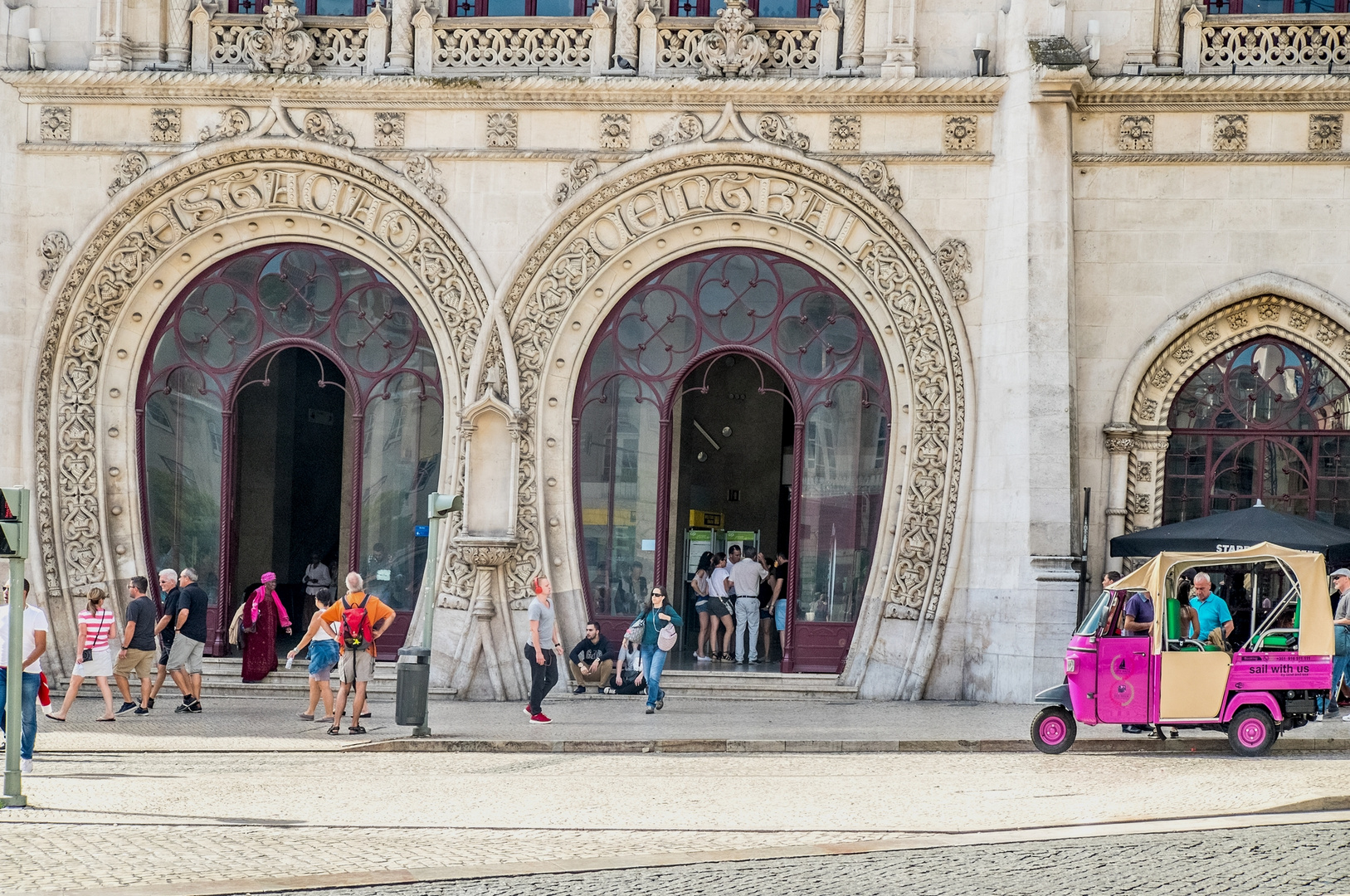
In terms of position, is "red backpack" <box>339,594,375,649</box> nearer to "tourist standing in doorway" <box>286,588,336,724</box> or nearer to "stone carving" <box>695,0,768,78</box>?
"tourist standing in doorway" <box>286,588,336,724</box>

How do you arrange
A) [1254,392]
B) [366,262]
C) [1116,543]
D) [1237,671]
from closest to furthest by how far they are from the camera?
[1237,671], [1116,543], [1254,392], [366,262]

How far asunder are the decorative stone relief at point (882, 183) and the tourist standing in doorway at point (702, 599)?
20.3ft

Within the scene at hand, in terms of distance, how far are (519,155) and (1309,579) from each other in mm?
11299

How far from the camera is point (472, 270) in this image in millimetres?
21516

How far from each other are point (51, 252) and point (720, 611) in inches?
405

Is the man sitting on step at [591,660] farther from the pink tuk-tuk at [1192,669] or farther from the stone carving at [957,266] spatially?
the pink tuk-tuk at [1192,669]

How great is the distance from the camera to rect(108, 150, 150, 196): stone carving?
21.8 m

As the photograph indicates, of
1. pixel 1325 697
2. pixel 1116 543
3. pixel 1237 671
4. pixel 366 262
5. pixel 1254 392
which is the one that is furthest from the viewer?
pixel 366 262

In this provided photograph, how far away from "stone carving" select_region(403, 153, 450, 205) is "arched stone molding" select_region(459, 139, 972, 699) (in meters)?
1.45

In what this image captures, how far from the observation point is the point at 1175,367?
2053 cm

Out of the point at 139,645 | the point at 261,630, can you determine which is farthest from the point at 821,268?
the point at 139,645

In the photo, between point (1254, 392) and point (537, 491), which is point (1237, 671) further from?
point (537, 491)

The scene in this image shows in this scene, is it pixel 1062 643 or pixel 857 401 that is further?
pixel 857 401

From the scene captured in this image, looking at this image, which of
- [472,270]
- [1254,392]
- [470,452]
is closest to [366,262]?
[472,270]
